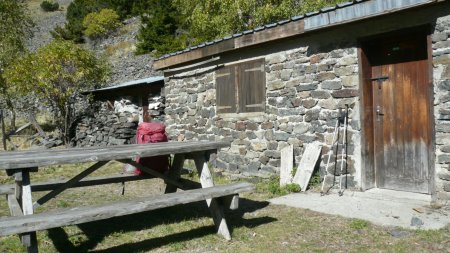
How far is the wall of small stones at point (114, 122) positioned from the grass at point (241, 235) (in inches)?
289

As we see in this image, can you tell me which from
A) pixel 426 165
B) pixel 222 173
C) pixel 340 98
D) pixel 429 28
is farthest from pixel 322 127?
pixel 222 173

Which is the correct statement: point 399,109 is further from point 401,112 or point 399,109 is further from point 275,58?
point 275,58

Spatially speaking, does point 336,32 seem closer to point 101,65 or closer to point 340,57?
point 340,57

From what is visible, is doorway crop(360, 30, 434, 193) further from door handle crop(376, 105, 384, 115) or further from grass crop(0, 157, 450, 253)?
grass crop(0, 157, 450, 253)

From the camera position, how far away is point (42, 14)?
5359 centimetres

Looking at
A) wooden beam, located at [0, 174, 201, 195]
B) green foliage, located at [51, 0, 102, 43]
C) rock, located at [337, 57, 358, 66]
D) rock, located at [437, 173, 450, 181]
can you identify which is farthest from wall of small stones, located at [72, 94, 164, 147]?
green foliage, located at [51, 0, 102, 43]

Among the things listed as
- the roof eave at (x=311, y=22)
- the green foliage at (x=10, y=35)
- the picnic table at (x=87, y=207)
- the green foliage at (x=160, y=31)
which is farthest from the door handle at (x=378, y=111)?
the green foliage at (x=160, y=31)

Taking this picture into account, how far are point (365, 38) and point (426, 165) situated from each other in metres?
1.89

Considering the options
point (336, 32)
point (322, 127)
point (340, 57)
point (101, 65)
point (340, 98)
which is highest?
point (101, 65)

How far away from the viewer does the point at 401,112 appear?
570 centimetres

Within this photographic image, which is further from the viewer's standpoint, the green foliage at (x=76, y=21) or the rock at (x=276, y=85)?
the green foliage at (x=76, y=21)

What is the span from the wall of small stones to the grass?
7.33 m

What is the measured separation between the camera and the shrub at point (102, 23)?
3619cm

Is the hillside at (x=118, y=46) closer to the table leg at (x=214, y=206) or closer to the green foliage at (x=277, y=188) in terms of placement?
the green foliage at (x=277, y=188)
